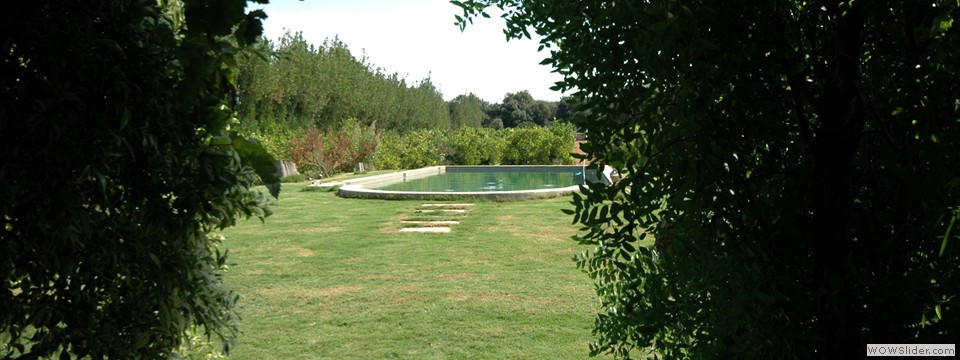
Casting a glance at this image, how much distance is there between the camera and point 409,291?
609 cm

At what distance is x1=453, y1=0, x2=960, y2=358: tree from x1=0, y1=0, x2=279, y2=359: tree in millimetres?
1063

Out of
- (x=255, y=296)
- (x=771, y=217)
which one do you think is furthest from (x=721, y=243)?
(x=255, y=296)

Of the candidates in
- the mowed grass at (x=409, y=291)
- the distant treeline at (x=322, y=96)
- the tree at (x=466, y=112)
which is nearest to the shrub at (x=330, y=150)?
the distant treeline at (x=322, y=96)

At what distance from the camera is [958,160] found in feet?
5.16

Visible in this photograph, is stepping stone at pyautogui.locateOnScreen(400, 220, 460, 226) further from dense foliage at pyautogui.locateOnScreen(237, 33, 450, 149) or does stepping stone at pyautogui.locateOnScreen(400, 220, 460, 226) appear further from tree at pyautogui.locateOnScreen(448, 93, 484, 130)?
tree at pyautogui.locateOnScreen(448, 93, 484, 130)

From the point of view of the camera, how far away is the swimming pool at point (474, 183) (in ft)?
46.3

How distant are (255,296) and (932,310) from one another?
5.34 meters

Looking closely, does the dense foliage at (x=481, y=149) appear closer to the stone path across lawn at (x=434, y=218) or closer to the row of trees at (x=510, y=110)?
the stone path across lawn at (x=434, y=218)

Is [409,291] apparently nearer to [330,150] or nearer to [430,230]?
A: [430,230]

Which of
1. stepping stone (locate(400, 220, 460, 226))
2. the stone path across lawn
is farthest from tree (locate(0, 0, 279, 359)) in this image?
stepping stone (locate(400, 220, 460, 226))

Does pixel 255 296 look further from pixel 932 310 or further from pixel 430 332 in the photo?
pixel 932 310

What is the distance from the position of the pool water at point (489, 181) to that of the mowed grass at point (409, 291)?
813 cm

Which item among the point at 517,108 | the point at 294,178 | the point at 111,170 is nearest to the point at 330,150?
the point at 294,178

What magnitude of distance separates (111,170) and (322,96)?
2987 centimetres
